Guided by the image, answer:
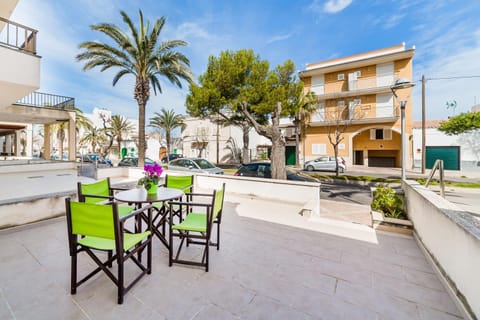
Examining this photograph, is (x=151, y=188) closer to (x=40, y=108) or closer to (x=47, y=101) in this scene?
(x=40, y=108)

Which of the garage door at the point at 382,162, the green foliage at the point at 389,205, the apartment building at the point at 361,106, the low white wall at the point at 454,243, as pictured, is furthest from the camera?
the garage door at the point at 382,162

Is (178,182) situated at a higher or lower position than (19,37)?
lower

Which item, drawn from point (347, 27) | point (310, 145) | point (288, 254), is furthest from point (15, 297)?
point (310, 145)

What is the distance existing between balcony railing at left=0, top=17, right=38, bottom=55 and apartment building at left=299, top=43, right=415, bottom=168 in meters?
17.2

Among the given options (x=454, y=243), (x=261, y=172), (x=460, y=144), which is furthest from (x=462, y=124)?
(x=454, y=243)

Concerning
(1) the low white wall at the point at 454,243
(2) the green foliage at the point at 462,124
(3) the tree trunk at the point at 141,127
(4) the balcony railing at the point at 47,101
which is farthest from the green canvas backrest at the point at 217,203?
(2) the green foliage at the point at 462,124

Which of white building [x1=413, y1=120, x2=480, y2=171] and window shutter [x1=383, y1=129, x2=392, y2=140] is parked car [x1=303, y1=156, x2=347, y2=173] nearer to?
window shutter [x1=383, y1=129, x2=392, y2=140]

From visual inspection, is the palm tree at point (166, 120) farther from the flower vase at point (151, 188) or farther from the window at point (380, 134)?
the flower vase at point (151, 188)

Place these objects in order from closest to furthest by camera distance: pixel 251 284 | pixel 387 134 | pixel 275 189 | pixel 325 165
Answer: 1. pixel 251 284
2. pixel 275 189
3. pixel 325 165
4. pixel 387 134

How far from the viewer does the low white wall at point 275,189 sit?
215 inches

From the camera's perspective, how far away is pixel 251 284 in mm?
2264

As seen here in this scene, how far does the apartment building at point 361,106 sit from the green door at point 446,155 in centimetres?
242

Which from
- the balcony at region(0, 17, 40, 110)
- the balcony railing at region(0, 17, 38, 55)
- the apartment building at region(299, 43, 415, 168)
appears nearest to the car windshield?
the balcony at region(0, 17, 40, 110)

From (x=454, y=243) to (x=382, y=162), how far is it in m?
21.3
